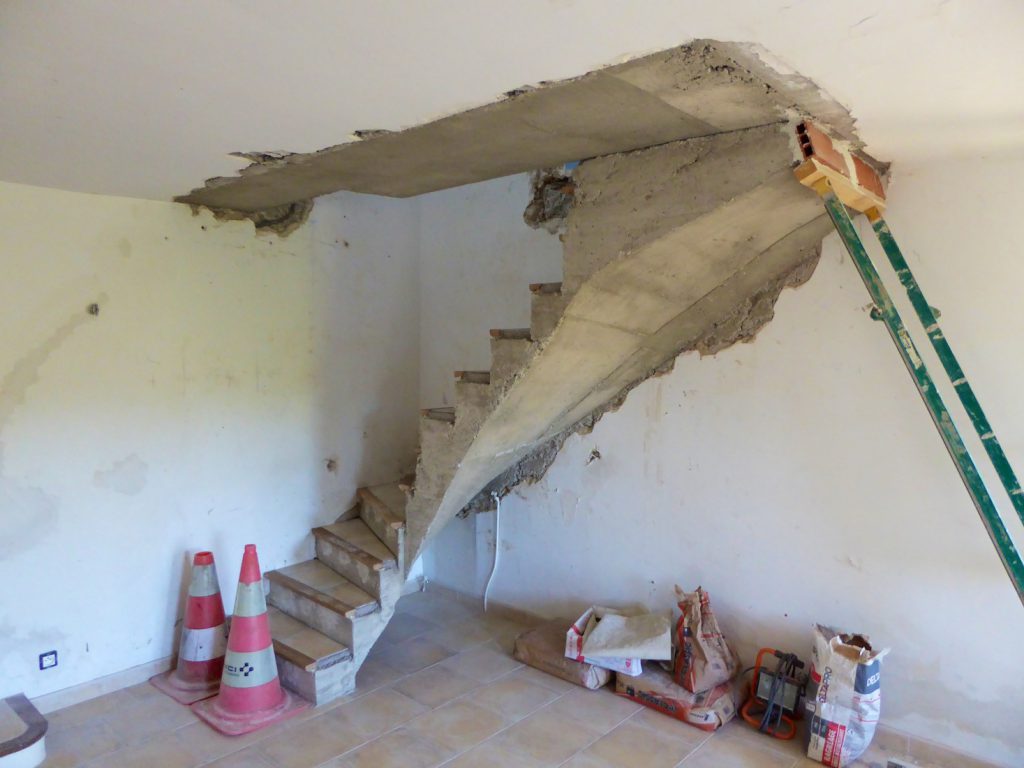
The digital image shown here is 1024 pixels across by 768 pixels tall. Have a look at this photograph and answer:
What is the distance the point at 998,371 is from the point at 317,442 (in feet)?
10.5

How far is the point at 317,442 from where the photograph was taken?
387 cm

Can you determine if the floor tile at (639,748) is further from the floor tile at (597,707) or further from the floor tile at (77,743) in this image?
the floor tile at (77,743)

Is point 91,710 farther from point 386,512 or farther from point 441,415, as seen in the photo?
point 441,415

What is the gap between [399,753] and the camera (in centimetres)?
265

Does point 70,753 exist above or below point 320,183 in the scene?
below

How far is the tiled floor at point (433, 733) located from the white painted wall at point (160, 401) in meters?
0.40

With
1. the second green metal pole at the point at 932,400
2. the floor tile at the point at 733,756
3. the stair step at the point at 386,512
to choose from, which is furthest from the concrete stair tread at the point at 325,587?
the second green metal pole at the point at 932,400

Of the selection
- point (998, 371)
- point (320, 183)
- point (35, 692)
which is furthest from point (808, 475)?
point (35, 692)

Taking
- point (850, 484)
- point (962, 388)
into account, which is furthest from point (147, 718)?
point (962, 388)

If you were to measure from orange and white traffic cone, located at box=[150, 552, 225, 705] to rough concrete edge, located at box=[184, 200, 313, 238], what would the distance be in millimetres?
1657

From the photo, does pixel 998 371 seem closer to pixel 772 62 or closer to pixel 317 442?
pixel 772 62

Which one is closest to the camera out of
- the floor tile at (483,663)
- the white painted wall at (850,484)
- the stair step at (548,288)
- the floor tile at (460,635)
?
the white painted wall at (850,484)

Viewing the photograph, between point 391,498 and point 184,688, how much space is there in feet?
4.34

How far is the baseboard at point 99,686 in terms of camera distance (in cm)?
291
